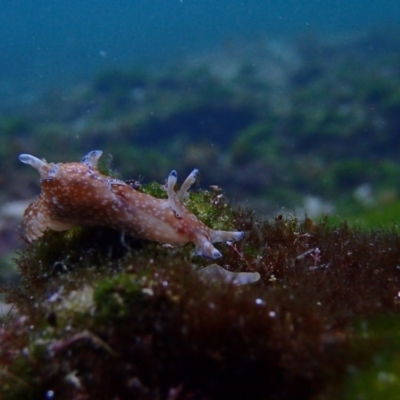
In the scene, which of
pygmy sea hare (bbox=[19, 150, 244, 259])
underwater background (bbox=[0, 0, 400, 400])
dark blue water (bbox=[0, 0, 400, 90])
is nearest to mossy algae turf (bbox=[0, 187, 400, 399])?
underwater background (bbox=[0, 0, 400, 400])

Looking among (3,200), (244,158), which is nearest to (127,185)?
(3,200)

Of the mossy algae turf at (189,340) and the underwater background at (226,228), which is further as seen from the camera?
the underwater background at (226,228)

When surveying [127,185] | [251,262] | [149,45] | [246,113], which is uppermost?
[149,45]

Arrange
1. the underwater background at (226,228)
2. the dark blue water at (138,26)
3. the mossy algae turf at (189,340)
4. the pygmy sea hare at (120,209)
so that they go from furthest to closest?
the dark blue water at (138,26) < the pygmy sea hare at (120,209) < the underwater background at (226,228) < the mossy algae turf at (189,340)

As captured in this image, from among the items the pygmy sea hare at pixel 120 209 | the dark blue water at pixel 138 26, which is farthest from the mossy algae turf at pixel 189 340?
the dark blue water at pixel 138 26

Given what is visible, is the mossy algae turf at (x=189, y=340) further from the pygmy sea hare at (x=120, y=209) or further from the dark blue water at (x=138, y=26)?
the dark blue water at (x=138, y=26)

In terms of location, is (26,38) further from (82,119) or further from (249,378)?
(249,378)

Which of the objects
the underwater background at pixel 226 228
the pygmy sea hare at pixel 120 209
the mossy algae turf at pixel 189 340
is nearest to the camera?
the mossy algae turf at pixel 189 340
